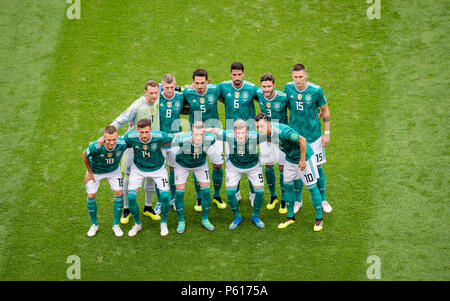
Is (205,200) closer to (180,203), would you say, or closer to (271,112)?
(180,203)

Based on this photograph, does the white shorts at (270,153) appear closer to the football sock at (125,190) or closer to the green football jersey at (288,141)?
the green football jersey at (288,141)

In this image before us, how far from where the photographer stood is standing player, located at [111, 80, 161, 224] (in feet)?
28.2

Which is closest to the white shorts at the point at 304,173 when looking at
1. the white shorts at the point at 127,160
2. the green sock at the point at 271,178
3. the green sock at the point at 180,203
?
the green sock at the point at 271,178

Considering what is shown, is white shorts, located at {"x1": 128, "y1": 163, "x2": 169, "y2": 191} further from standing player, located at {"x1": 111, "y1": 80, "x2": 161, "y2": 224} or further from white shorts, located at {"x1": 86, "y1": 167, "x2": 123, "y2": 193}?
standing player, located at {"x1": 111, "y1": 80, "x2": 161, "y2": 224}

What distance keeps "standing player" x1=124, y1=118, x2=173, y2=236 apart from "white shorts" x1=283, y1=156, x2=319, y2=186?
5.76 feet

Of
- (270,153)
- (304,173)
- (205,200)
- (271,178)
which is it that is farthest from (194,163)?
(304,173)

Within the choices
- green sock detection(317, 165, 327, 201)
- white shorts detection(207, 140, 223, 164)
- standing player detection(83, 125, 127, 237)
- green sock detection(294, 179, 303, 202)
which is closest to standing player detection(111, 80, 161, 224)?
standing player detection(83, 125, 127, 237)

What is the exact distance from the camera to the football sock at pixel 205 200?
28.3 feet

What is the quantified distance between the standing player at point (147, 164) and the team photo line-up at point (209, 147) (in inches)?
0.6

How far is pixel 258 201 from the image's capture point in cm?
870

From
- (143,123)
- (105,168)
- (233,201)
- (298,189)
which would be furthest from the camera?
(298,189)
